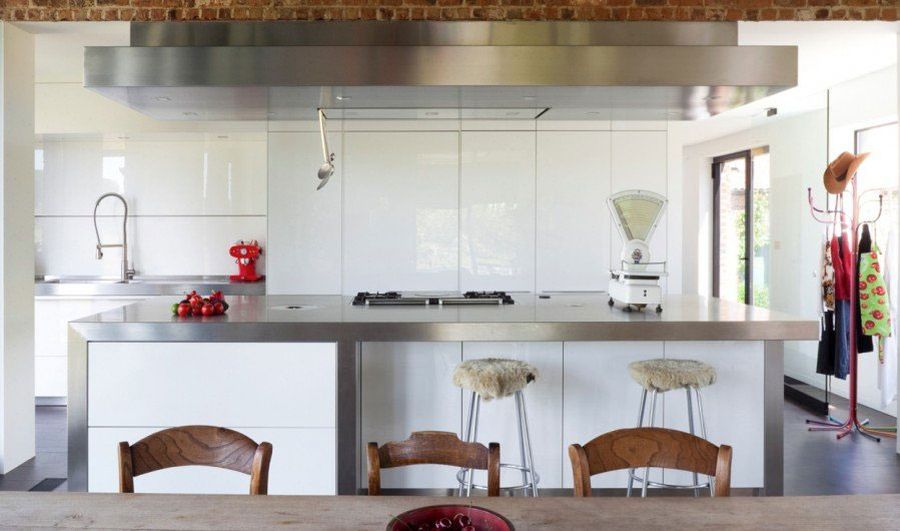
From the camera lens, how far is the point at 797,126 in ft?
21.4

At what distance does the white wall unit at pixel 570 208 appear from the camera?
5.64m

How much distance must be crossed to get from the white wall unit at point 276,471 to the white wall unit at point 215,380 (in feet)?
0.14

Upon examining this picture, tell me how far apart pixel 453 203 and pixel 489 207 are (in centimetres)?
27

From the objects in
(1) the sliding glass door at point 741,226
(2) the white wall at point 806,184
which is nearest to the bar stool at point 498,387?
(2) the white wall at point 806,184

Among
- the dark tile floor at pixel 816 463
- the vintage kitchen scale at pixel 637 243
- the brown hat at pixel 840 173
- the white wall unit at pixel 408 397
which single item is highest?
the brown hat at pixel 840 173

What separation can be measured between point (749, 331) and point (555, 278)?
2462mm

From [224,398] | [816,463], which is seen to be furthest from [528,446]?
[816,463]

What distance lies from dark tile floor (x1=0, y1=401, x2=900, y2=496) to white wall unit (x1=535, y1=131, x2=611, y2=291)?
1.71m

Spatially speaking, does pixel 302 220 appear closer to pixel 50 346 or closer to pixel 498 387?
pixel 50 346

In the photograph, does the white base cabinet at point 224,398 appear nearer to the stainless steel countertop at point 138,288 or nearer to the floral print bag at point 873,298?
the stainless steel countertop at point 138,288

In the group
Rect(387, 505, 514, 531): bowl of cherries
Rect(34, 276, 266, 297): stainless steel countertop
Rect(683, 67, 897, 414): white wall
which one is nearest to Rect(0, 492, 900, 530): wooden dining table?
Rect(387, 505, 514, 531): bowl of cherries

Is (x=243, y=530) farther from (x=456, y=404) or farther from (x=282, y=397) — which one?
(x=456, y=404)

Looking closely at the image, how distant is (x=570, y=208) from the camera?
222 inches

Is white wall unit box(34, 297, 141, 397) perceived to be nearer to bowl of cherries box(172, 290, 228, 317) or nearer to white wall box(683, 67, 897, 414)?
bowl of cherries box(172, 290, 228, 317)
